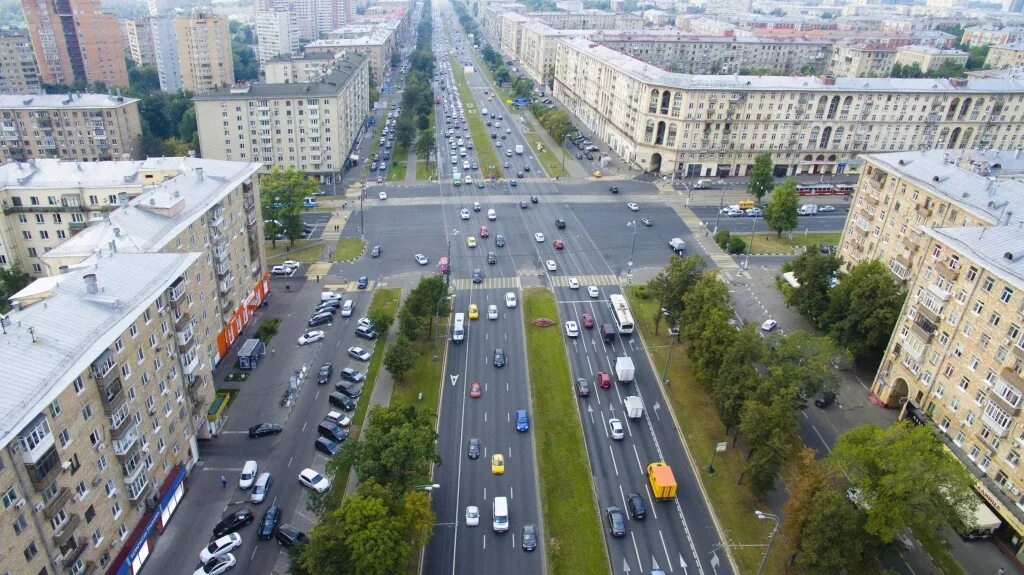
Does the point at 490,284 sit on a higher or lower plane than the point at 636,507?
lower

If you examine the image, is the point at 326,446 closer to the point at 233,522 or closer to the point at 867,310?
the point at 233,522

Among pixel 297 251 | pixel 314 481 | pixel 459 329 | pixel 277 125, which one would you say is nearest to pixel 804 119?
pixel 459 329

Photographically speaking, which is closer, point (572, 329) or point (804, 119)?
point (572, 329)

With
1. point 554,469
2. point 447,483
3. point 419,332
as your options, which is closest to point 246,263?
point 419,332

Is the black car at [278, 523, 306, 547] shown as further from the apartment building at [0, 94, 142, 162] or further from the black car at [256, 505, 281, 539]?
the apartment building at [0, 94, 142, 162]

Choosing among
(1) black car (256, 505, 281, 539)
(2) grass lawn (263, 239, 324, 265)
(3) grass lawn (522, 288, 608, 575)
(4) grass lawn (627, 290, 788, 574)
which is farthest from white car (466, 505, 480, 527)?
(2) grass lawn (263, 239, 324, 265)

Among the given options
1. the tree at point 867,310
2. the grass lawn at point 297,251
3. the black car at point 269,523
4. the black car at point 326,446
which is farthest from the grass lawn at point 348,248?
the tree at point 867,310
